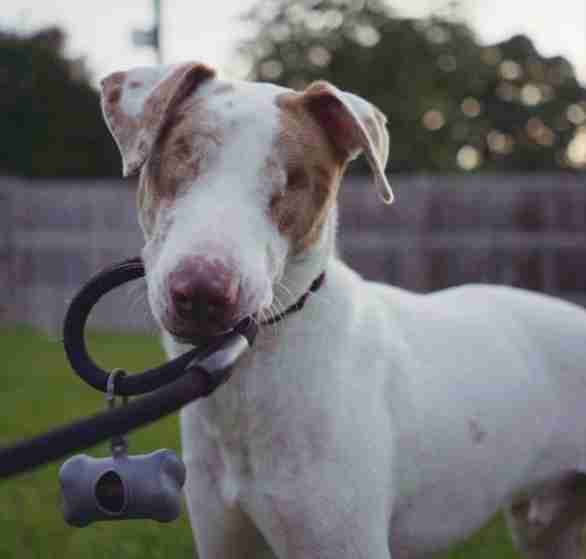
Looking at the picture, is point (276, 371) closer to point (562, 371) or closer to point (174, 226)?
point (174, 226)

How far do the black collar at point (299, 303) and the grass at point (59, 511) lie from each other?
72.9 inches

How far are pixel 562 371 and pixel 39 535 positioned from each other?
7.92 ft

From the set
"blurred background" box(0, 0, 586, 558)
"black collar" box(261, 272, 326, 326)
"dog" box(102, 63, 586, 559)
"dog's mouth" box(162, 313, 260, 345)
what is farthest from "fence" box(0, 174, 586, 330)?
"dog's mouth" box(162, 313, 260, 345)

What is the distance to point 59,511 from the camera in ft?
15.1

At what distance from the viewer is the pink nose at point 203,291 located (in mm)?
1859

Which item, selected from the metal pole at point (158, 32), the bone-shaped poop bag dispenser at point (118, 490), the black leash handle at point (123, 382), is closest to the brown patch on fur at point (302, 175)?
the black leash handle at point (123, 382)

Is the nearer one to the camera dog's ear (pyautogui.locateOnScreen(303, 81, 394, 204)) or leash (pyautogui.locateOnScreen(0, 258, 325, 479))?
leash (pyautogui.locateOnScreen(0, 258, 325, 479))

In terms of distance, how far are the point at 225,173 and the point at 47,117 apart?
26306 millimetres

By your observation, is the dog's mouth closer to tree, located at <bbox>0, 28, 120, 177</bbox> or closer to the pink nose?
the pink nose

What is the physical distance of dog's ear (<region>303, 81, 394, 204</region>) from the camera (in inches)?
93.8

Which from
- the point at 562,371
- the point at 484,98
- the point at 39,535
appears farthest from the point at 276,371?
the point at 484,98

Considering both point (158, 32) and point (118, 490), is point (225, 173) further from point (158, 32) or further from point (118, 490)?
→ point (158, 32)

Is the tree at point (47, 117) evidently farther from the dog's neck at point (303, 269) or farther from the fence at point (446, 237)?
the dog's neck at point (303, 269)

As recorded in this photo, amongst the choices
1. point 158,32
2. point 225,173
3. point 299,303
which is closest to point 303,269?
point 299,303
